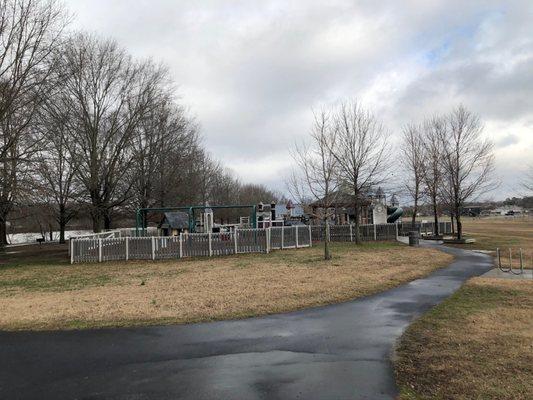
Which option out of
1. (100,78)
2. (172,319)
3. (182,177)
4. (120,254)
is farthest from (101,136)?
(172,319)

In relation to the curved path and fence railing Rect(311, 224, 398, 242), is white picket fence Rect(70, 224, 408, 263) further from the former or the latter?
the curved path

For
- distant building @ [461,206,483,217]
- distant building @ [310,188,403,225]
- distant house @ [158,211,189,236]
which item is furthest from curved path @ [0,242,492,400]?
distant building @ [461,206,483,217]

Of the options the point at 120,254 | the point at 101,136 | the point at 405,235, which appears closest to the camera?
the point at 120,254

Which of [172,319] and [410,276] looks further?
[410,276]

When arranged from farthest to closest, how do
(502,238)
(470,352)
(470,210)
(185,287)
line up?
1. (470,210)
2. (502,238)
3. (185,287)
4. (470,352)

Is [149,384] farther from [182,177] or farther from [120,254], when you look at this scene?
[182,177]

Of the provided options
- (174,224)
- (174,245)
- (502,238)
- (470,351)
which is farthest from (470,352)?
(502,238)

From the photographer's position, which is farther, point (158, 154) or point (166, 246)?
point (158, 154)

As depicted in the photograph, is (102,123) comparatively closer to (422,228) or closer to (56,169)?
(56,169)

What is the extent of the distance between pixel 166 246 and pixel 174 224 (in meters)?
12.8

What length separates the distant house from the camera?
3444cm

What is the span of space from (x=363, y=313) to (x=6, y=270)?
52.8 ft

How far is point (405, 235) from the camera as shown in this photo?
37781 millimetres

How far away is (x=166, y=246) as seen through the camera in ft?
71.6
